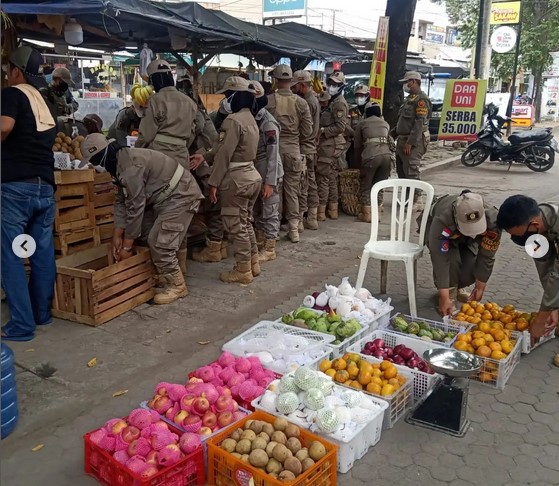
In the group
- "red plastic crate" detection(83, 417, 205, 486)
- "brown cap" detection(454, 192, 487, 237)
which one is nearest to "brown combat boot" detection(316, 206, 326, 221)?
"brown cap" detection(454, 192, 487, 237)

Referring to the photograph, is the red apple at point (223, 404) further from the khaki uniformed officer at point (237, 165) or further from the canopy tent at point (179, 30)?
the canopy tent at point (179, 30)

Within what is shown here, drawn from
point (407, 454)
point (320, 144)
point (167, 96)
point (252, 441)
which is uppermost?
point (167, 96)

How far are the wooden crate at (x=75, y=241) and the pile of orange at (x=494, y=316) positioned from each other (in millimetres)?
3429

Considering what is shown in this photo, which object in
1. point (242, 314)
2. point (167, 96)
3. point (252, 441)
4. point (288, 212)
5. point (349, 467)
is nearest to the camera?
point (252, 441)

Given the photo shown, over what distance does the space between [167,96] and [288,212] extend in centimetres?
244

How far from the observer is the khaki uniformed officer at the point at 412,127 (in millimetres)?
8758

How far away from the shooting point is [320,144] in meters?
8.25

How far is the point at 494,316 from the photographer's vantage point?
454 cm

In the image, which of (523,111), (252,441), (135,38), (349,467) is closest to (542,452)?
(349,467)

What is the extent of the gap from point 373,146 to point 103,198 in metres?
4.14

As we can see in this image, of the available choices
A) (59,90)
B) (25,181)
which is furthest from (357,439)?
(59,90)

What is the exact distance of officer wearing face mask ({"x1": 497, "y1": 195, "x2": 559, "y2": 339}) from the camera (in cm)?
387

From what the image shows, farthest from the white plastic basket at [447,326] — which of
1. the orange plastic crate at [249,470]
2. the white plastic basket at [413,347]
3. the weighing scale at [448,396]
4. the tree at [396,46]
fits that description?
the tree at [396,46]

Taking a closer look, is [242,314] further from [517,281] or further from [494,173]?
[494,173]
